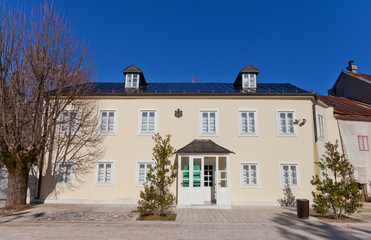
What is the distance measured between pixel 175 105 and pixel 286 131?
6750 mm

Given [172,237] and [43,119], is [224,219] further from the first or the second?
[43,119]

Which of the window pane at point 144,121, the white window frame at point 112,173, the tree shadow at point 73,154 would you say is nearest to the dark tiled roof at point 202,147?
the window pane at point 144,121

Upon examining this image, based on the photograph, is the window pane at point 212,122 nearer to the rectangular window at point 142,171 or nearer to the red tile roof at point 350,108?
the rectangular window at point 142,171

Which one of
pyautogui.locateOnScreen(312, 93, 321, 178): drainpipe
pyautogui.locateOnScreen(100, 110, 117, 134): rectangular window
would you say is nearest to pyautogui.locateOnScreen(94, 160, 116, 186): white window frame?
pyautogui.locateOnScreen(100, 110, 117, 134): rectangular window

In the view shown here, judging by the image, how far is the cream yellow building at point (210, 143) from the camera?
12.8m

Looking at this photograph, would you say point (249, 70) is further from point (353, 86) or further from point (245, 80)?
point (353, 86)

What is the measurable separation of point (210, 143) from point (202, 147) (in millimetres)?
749

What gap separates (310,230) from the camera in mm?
7914

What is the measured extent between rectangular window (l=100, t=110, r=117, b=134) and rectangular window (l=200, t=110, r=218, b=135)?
5.25 m

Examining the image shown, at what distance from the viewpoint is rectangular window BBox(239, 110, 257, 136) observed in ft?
44.4

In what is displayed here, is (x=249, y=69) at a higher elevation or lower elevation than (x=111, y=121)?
higher

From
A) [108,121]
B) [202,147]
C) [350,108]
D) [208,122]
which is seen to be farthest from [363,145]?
[108,121]

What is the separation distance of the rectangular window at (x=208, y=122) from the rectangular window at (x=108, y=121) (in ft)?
17.2

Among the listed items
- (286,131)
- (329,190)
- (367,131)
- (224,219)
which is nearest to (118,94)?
(224,219)
